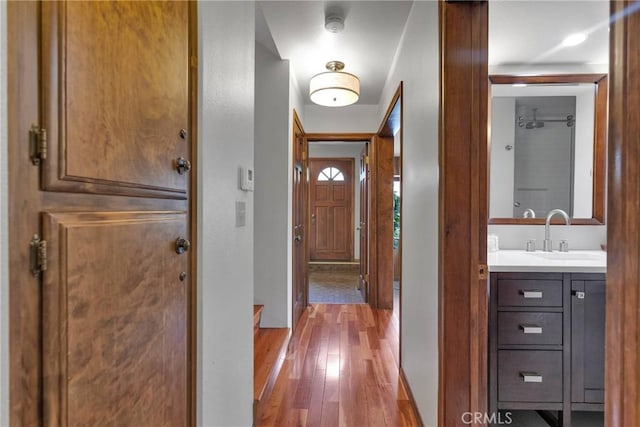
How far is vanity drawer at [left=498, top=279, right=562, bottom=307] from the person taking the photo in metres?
1.60

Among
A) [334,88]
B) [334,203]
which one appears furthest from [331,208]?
[334,88]

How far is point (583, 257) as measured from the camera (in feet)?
6.56

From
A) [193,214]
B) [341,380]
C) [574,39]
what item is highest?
[574,39]

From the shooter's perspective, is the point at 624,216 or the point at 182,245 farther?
the point at 182,245

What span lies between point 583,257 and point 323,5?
91.3 inches

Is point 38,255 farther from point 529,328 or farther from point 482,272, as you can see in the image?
point 529,328

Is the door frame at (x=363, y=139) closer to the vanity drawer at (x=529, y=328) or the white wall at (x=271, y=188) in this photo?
the white wall at (x=271, y=188)

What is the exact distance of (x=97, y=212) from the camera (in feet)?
2.03

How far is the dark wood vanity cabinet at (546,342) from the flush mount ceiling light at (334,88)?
175cm

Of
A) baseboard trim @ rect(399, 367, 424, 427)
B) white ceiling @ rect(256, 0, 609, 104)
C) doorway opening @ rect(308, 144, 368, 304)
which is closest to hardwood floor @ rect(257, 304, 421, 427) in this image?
baseboard trim @ rect(399, 367, 424, 427)

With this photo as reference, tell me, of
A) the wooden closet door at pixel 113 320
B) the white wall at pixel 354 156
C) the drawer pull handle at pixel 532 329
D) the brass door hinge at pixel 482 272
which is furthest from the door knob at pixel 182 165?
the white wall at pixel 354 156

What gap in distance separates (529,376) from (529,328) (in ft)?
0.81

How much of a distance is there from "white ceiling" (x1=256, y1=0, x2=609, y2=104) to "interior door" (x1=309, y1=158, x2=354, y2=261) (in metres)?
4.02

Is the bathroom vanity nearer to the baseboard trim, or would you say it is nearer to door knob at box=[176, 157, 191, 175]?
the baseboard trim
